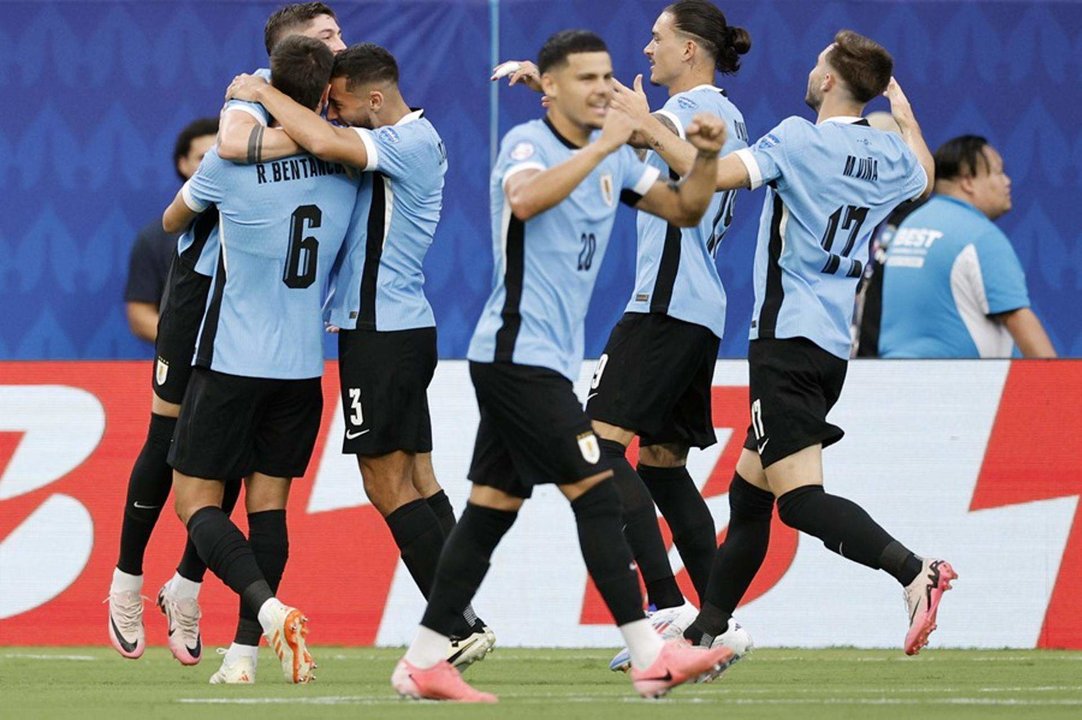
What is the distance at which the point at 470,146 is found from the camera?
1091cm

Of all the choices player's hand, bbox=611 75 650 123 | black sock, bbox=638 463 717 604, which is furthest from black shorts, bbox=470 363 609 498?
black sock, bbox=638 463 717 604

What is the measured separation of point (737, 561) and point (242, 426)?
5.81ft

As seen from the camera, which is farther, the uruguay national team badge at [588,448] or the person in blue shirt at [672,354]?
the person in blue shirt at [672,354]

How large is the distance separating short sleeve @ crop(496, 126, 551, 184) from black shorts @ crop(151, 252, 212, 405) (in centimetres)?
172

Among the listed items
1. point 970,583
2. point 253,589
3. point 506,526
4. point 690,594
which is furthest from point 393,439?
point 970,583

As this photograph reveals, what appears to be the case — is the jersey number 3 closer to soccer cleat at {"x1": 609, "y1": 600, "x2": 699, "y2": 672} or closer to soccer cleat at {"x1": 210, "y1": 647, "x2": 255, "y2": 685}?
soccer cleat at {"x1": 210, "y1": 647, "x2": 255, "y2": 685}

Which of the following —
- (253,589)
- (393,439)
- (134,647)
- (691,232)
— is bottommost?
(134,647)

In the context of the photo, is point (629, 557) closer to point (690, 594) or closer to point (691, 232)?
point (691, 232)

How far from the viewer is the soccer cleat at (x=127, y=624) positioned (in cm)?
752

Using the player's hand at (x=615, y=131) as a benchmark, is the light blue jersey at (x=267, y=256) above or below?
below

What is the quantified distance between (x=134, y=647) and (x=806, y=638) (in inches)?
117

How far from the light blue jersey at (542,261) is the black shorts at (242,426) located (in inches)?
51.9

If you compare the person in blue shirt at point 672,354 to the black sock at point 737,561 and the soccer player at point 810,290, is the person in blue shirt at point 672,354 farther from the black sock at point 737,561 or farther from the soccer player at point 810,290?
the soccer player at point 810,290

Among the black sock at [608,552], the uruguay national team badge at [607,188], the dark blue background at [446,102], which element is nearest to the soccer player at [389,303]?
the uruguay national team badge at [607,188]
